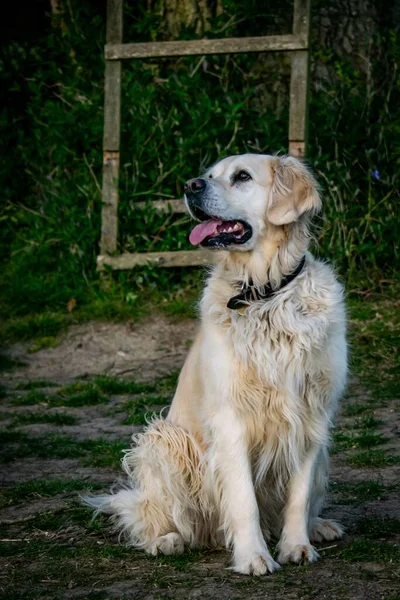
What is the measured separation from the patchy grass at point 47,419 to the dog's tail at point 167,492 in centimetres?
214

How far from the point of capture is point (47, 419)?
6.15m

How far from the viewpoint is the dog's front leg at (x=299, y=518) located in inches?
143

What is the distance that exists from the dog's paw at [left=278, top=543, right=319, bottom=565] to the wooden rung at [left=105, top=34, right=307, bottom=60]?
4690mm

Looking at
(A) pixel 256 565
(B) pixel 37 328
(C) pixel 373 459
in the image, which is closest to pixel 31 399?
(B) pixel 37 328

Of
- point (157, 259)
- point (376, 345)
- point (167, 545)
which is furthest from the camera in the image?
point (157, 259)

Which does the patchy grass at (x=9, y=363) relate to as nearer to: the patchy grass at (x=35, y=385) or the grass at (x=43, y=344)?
the grass at (x=43, y=344)

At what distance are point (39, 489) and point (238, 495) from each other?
141 cm

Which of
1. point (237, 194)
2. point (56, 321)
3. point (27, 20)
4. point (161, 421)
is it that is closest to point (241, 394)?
point (161, 421)

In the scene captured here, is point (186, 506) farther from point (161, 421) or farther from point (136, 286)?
point (136, 286)

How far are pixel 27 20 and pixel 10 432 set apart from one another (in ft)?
19.9

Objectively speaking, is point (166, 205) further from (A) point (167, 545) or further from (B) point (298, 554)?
(B) point (298, 554)

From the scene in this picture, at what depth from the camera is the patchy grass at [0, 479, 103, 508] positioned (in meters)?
4.65

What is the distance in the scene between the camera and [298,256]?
13.1ft

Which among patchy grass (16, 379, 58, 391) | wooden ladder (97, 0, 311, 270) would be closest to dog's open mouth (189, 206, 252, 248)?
patchy grass (16, 379, 58, 391)
